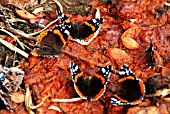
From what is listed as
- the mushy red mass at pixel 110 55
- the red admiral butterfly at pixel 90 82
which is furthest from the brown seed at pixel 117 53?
the red admiral butterfly at pixel 90 82

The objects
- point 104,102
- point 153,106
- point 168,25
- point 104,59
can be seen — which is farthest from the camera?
point 168,25

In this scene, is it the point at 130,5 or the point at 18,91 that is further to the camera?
the point at 130,5

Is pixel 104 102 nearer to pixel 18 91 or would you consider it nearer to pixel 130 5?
pixel 18 91

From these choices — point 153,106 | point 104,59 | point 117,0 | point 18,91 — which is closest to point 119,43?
point 104,59

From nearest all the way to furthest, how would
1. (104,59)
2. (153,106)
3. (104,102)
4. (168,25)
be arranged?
(153,106) < (104,102) < (104,59) < (168,25)

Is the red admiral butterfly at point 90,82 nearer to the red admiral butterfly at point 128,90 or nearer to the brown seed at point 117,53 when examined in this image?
the red admiral butterfly at point 128,90
